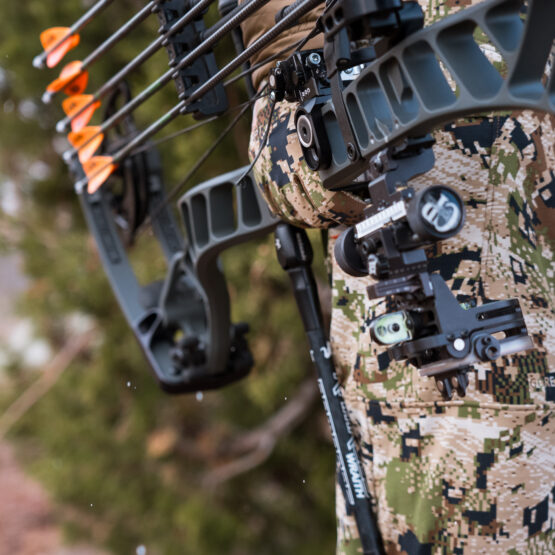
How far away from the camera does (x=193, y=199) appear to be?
61.4 inches

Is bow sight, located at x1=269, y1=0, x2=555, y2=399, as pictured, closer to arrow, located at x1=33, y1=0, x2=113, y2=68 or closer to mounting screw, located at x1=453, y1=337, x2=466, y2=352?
mounting screw, located at x1=453, y1=337, x2=466, y2=352

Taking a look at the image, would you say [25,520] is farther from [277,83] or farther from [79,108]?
[277,83]

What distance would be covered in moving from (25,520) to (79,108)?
11.6ft

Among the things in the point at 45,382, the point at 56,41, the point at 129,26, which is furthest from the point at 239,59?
the point at 45,382

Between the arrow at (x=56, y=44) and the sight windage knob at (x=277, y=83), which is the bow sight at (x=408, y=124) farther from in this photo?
the arrow at (x=56, y=44)

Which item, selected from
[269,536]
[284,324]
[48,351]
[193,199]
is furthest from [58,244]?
[193,199]

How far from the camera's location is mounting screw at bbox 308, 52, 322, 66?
3.36 feet

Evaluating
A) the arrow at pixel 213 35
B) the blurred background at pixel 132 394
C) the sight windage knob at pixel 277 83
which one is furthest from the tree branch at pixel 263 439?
the sight windage knob at pixel 277 83

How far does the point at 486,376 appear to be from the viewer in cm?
105

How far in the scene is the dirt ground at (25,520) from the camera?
418 cm

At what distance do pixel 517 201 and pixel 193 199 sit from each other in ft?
2.27

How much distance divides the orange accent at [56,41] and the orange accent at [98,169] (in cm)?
22

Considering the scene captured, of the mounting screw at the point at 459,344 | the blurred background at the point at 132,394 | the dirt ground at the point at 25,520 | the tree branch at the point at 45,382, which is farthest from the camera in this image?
the dirt ground at the point at 25,520

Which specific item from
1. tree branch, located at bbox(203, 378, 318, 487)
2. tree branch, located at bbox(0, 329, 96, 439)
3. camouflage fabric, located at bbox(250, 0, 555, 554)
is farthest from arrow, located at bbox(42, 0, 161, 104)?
tree branch, located at bbox(0, 329, 96, 439)
